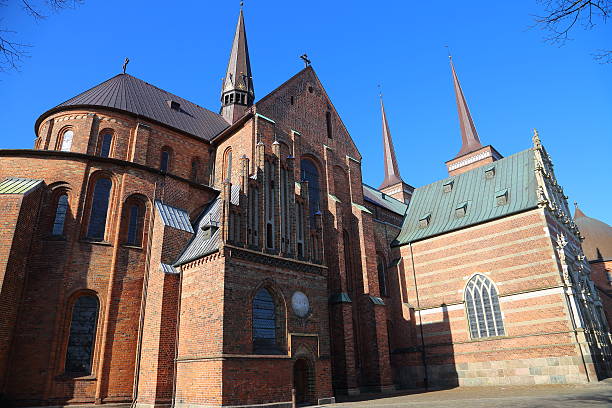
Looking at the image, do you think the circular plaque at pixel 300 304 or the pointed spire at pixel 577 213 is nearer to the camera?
the circular plaque at pixel 300 304

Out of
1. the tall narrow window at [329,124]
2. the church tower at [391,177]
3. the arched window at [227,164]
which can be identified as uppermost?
the church tower at [391,177]

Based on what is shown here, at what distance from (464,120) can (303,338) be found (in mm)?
37225

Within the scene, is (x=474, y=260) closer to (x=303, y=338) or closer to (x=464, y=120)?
(x=303, y=338)

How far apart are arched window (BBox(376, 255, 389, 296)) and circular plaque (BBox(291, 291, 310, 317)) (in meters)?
10.6

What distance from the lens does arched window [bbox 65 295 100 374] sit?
15.8 meters

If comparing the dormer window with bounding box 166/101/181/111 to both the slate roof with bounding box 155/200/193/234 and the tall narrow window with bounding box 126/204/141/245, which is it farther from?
the tall narrow window with bounding box 126/204/141/245

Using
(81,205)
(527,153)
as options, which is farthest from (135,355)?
(527,153)

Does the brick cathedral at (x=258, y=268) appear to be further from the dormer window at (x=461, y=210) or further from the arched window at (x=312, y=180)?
the dormer window at (x=461, y=210)

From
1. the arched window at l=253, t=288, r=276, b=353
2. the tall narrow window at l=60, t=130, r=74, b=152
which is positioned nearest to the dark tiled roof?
the tall narrow window at l=60, t=130, r=74, b=152

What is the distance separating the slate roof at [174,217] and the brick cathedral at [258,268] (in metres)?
0.14

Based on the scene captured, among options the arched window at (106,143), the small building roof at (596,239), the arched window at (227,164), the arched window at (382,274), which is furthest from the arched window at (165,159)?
the small building roof at (596,239)

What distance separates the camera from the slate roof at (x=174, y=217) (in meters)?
18.3

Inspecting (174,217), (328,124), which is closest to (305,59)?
(328,124)

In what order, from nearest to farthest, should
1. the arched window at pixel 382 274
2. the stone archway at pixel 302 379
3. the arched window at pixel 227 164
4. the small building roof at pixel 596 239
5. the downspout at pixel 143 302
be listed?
the downspout at pixel 143 302
the stone archway at pixel 302 379
the arched window at pixel 227 164
the arched window at pixel 382 274
the small building roof at pixel 596 239
